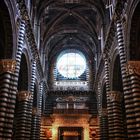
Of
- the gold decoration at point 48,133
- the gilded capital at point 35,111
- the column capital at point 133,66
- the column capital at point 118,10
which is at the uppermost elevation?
the column capital at point 118,10

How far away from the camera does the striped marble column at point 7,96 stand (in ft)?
49.0

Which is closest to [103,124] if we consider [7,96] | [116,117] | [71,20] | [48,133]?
[116,117]

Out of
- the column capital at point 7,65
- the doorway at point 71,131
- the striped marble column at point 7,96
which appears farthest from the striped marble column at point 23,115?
the doorway at point 71,131

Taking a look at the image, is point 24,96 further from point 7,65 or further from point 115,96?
point 115,96

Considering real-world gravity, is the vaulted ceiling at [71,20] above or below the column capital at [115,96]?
above

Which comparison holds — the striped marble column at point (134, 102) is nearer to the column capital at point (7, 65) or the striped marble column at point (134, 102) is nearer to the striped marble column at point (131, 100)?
the striped marble column at point (131, 100)

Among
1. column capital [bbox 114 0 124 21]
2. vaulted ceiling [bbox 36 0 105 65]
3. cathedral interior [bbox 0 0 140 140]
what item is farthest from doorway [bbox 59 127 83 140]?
column capital [bbox 114 0 124 21]

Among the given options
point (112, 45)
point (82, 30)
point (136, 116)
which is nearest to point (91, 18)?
point (82, 30)

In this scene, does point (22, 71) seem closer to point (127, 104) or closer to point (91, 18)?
point (127, 104)

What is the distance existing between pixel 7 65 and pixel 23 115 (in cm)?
571

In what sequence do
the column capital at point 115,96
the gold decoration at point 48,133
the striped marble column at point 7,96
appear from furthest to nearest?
the gold decoration at point 48,133 < the column capital at point 115,96 < the striped marble column at point 7,96

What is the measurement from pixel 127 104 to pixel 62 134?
20175 mm

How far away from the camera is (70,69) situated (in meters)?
37.5

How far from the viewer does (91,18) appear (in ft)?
104
